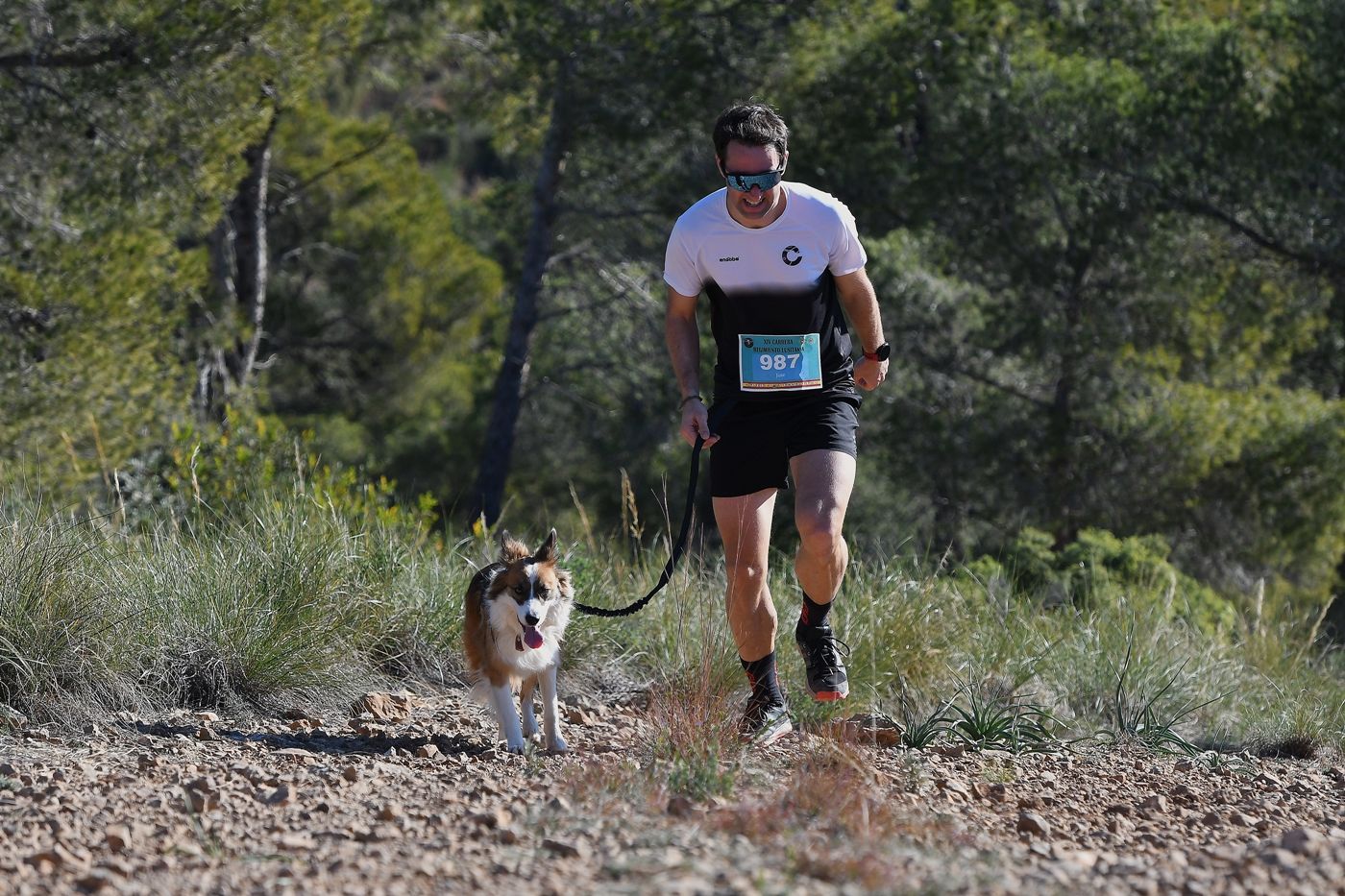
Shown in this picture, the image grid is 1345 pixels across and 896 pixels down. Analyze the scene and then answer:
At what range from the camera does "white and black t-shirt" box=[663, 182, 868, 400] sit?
206 inches

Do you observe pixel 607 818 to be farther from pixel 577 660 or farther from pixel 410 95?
pixel 410 95

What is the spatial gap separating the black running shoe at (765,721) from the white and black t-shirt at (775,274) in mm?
1085

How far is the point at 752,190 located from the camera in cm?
514

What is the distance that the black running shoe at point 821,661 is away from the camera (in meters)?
5.45

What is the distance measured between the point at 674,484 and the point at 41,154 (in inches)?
272

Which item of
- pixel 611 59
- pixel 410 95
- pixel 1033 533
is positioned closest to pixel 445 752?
pixel 1033 533

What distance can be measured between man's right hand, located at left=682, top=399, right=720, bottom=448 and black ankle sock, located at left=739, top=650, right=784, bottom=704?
2.78ft

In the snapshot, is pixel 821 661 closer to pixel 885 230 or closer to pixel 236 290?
pixel 885 230

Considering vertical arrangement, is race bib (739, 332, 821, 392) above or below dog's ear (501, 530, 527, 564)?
above

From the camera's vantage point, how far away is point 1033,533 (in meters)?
9.90

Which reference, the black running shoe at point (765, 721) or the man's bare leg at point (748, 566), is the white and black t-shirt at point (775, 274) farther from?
the black running shoe at point (765, 721)

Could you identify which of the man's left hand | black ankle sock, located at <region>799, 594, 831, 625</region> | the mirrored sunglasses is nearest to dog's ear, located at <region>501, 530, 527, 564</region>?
black ankle sock, located at <region>799, 594, 831, 625</region>

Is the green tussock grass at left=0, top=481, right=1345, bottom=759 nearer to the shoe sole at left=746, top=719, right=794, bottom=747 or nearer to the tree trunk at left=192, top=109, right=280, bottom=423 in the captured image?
the shoe sole at left=746, top=719, right=794, bottom=747

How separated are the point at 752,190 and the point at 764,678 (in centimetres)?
173
